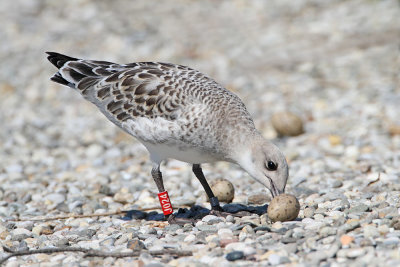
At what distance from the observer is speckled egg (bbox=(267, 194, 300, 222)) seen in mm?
6336

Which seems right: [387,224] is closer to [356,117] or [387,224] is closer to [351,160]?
[351,160]

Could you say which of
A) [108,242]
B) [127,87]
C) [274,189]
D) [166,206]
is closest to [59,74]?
[127,87]

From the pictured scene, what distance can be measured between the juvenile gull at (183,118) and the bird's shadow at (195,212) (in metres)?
0.22

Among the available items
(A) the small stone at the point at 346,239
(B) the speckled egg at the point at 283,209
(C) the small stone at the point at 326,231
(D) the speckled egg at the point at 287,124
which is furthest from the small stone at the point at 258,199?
(D) the speckled egg at the point at 287,124

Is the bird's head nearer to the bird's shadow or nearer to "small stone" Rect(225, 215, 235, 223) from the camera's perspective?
"small stone" Rect(225, 215, 235, 223)

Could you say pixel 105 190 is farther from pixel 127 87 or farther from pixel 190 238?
pixel 190 238

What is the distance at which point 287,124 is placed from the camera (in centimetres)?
1087

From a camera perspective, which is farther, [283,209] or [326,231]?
[283,209]

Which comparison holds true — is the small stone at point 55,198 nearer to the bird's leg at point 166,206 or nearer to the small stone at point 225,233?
the bird's leg at point 166,206

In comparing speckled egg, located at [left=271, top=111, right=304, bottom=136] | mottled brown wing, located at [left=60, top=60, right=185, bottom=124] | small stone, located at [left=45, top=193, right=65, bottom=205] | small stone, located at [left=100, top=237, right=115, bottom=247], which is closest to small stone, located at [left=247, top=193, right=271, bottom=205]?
mottled brown wing, located at [left=60, top=60, right=185, bottom=124]

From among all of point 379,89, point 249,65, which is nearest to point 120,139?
point 249,65

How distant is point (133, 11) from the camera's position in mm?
18406

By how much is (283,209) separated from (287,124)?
15.4 feet

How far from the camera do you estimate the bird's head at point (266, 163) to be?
6547 mm
